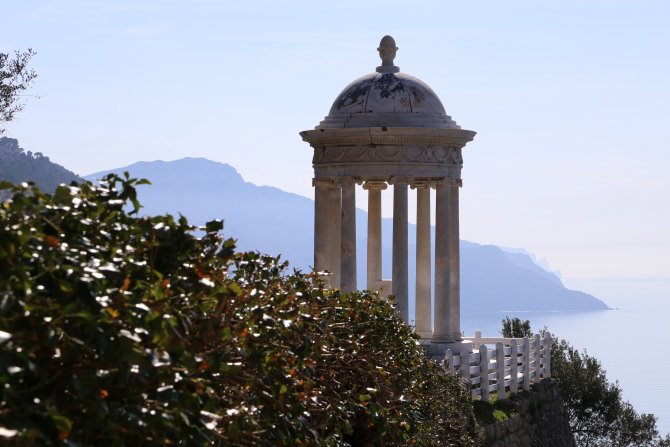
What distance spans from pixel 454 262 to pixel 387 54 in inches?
227

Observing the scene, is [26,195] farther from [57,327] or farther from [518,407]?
[518,407]

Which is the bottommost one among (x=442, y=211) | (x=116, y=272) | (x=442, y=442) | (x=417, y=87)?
(x=442, y=442)

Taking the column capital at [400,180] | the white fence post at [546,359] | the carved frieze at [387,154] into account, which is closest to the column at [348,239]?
the carved frieze at [387,154]

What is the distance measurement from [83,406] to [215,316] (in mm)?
2477

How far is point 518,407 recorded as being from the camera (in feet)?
107

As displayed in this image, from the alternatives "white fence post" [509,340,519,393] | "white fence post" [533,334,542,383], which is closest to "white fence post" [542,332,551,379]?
"white fence post" [533,334,542,383]

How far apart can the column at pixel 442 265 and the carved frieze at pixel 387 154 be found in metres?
0.74

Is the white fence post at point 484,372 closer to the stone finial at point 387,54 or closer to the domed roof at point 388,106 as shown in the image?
the domed roof at point 388,106

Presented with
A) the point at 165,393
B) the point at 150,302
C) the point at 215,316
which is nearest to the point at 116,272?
the point at 150,302

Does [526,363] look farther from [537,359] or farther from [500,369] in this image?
[500,369]

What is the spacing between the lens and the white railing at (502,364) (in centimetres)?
3102

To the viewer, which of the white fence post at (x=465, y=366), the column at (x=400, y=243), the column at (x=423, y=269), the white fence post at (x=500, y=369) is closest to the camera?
the white fence post at (x=465, y=366)

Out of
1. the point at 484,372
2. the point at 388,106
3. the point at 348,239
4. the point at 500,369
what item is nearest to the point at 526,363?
the point at 500,369

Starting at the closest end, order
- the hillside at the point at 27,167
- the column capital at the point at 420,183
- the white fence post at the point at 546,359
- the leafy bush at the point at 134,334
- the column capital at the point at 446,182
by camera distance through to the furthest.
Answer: the leafy bush at the point at 134,334 → the column capital at the point at 446,182 → the column capital at the point at 420,183 → the white fence post at the point at 546,359 → the hillside at the point at 27,167
